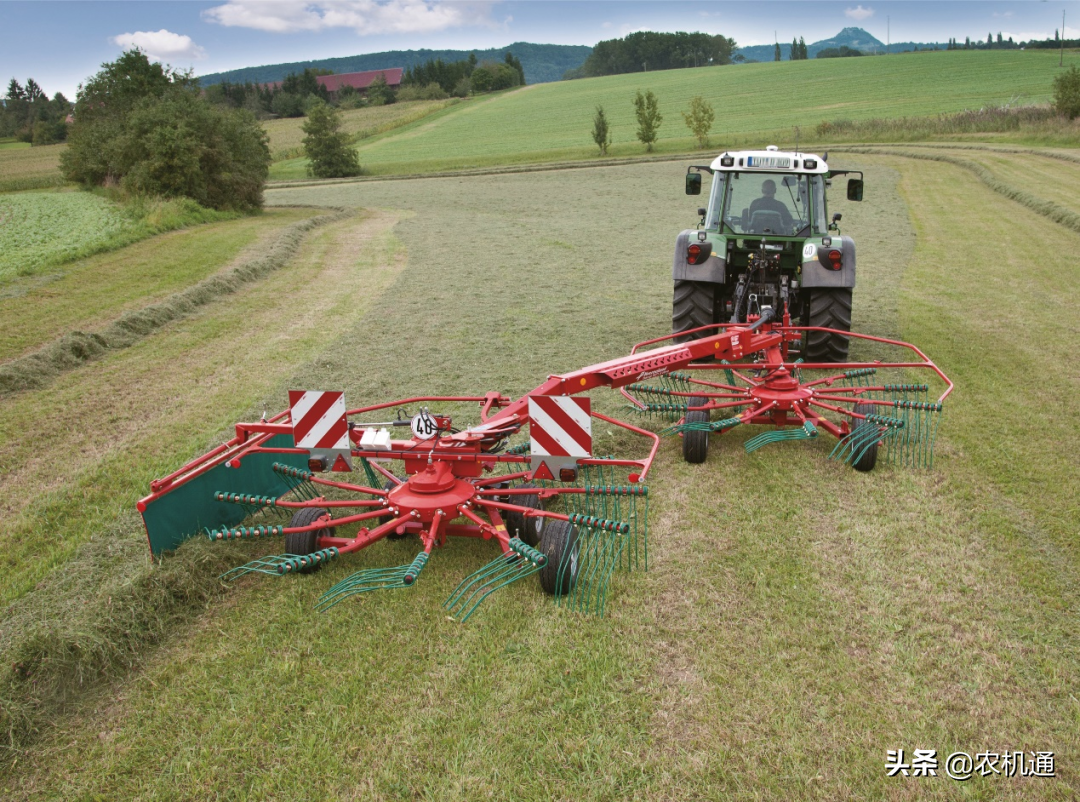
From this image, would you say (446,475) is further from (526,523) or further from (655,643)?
(655,643)

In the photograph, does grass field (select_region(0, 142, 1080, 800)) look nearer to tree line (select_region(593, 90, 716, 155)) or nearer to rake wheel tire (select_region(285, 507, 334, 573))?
rake wheel tire (select_region(285, 507, 334, 573))

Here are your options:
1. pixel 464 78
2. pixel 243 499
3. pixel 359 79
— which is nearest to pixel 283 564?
pixel 243 499

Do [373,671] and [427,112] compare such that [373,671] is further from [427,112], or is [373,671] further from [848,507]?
[427,112]

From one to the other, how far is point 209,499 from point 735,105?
48429mm

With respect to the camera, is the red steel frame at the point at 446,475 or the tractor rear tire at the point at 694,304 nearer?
the red steel frame at the point at 446,475

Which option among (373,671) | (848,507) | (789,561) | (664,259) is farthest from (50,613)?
(664,259)

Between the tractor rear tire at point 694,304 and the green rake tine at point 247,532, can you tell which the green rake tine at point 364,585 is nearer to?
the green rake tine at point 247,532

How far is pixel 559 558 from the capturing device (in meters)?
3.69

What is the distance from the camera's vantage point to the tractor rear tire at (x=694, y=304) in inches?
293

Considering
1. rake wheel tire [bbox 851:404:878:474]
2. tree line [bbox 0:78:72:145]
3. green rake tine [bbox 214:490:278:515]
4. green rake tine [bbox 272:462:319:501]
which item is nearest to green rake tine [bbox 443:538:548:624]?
green rake tine [bbox 214:490:278:515]

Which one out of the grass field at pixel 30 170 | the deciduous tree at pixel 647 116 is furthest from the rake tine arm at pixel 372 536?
the deciduous tree at pixel 647 116

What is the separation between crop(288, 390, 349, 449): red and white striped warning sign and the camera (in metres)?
4.14

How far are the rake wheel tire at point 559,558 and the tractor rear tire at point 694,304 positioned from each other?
403 centimetres

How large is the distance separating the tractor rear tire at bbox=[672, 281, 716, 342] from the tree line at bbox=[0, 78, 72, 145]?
4661 centimetres
